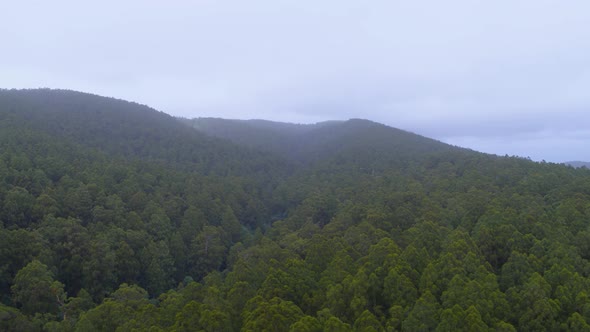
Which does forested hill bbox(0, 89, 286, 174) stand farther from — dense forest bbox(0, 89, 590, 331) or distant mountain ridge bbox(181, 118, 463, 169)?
distant mountain ridge bbox(181, 118, 463, 169)

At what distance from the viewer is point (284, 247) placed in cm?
3569

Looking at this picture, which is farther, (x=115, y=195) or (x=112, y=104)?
(x=112, y=104)

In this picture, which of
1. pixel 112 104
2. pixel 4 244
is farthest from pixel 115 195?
pixel 112 104

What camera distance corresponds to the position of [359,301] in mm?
18281

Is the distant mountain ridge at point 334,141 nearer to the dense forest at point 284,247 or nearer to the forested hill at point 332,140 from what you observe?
the forested hill at point 332,140

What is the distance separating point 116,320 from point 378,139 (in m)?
99.7

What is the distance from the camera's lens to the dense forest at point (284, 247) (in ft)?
57.2

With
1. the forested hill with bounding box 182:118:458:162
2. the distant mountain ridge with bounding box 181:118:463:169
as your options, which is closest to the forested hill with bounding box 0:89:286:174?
the distant mountain ridge with bounding box 181:118:463:169

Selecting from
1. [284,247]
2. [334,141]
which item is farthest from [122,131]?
[284,247]

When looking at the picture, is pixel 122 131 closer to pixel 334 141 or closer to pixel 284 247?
pixel 334 141

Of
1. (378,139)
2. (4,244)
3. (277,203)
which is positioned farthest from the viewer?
(378,139)

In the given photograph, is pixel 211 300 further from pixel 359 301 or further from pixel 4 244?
Answer: pixel 4 244

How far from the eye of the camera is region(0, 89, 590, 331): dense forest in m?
17.4

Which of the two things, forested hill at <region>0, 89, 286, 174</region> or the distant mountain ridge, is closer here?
forested hill at <region>0, 89, 286, 174</region>
